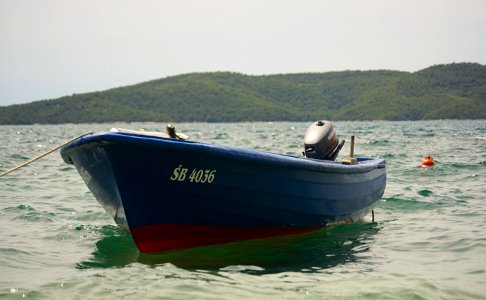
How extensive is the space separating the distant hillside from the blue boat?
510ft

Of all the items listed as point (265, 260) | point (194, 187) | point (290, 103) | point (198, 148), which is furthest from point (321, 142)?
point (290, 103)

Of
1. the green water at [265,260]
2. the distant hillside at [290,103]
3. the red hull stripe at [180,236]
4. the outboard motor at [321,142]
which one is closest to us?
the green water at [265,260]

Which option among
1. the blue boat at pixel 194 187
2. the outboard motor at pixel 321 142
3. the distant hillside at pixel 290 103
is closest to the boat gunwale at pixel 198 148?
the blue boat at pixel 194 187

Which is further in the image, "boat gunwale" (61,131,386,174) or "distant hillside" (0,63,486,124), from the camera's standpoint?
"distant hillside" (0,63,486,124)

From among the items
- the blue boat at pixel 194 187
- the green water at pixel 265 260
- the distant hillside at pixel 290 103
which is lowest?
the green water at pixel 265 260

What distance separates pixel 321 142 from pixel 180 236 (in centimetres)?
315

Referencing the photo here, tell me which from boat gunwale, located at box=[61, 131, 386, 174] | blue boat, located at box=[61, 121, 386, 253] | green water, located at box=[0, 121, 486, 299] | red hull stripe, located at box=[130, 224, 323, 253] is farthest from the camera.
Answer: red hull stripe, located at box=[130, 224, 323, 253]

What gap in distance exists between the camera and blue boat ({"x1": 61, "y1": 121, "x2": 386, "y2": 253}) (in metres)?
6.61

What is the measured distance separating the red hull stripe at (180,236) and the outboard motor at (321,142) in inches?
88.2

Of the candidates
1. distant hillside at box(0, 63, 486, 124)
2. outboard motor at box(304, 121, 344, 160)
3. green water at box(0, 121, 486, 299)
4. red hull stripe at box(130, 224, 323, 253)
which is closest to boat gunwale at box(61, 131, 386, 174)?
red hull stripe at box(130, 224, 323, 253)

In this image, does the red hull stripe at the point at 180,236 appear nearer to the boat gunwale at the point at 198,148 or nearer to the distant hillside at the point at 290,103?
the boat gunwale at the point at 198,148

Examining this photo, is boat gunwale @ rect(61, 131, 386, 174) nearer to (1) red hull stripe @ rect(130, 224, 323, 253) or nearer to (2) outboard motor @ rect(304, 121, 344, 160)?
(1) red hull stripe @ rect(130, 224, 323, 253)

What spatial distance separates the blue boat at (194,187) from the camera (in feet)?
21.7

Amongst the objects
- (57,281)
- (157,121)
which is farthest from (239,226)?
(157,121)
